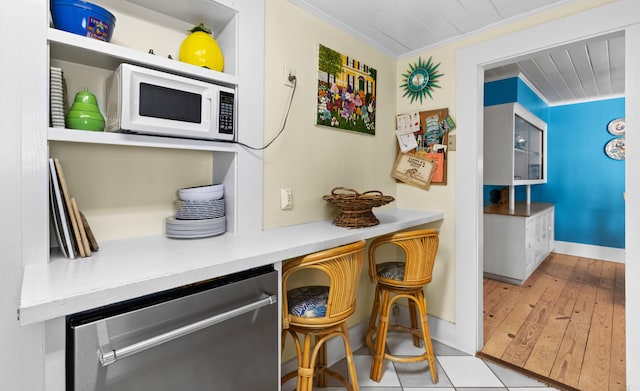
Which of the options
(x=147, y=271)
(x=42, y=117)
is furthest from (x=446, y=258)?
(x=42, y=117)

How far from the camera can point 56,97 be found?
1.05 metres

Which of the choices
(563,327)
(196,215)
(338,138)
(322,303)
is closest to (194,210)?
(196,215)

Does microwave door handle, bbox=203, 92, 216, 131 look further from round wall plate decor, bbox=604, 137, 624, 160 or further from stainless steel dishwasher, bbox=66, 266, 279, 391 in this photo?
round wall plate decor, bbox=604, 137, 624, 160

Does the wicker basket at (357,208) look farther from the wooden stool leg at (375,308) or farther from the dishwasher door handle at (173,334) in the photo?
the dishwasher door handle at (173,334)

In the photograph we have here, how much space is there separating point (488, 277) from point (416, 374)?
2.18m

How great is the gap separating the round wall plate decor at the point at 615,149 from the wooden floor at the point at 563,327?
1.51m

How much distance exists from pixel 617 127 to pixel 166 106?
5490mm

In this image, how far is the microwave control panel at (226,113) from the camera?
1354 millimetres

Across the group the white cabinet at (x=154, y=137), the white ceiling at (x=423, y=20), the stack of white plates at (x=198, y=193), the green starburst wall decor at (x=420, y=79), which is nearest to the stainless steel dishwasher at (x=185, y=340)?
the white cabinet at (x=154, y=137)

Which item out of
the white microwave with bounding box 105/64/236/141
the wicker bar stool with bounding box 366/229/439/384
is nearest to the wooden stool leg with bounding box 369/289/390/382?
the wicker bar stool with bounding box 366/229/439/384

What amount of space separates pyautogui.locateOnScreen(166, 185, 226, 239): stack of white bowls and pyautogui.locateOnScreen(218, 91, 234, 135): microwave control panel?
0.27 metres

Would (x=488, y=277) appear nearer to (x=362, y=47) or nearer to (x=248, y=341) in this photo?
(x=362, y=47)

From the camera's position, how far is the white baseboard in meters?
4.18

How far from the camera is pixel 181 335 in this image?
0.89m
